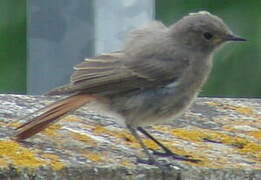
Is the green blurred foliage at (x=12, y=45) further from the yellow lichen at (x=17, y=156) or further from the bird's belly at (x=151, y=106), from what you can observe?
the yellow lichen at (x=17, y=156)

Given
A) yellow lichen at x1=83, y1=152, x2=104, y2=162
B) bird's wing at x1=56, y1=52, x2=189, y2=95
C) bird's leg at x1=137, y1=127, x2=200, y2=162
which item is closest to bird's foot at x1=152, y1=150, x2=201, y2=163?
bird's leg at x1=137, y1=127, x2=200, y2=162

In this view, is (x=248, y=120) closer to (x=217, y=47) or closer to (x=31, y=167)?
(x=217, y=47)

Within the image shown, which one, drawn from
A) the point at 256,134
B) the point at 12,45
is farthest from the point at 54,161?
the point at 12,45

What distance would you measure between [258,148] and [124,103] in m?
0.78

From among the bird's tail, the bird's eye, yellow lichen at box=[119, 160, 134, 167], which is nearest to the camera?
yellow lichen at box=[119, 160, 134, 167]

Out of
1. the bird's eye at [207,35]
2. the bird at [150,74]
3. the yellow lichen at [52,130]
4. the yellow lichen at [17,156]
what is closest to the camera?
the yellow lichen at [17,156]

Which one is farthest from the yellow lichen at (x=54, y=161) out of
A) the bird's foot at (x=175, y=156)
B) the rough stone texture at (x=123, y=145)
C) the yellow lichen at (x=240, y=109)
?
the yellow lichen at (x=240, y=109)

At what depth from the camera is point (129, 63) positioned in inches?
235

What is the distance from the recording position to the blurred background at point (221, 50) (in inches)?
325

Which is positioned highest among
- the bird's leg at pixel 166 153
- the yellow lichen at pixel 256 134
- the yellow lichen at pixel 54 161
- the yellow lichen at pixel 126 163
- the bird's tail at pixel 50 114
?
the bird's tail at pixel 50 114

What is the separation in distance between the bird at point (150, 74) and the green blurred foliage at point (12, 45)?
7.01 feet

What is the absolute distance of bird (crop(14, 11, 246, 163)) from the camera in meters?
5.74

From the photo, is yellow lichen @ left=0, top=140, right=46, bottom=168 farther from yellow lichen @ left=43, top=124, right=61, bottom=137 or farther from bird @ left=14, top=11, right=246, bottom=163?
bird @ left=14, top=11, right=246, bottom=163

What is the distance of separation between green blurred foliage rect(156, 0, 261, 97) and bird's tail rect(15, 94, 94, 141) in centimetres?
281
